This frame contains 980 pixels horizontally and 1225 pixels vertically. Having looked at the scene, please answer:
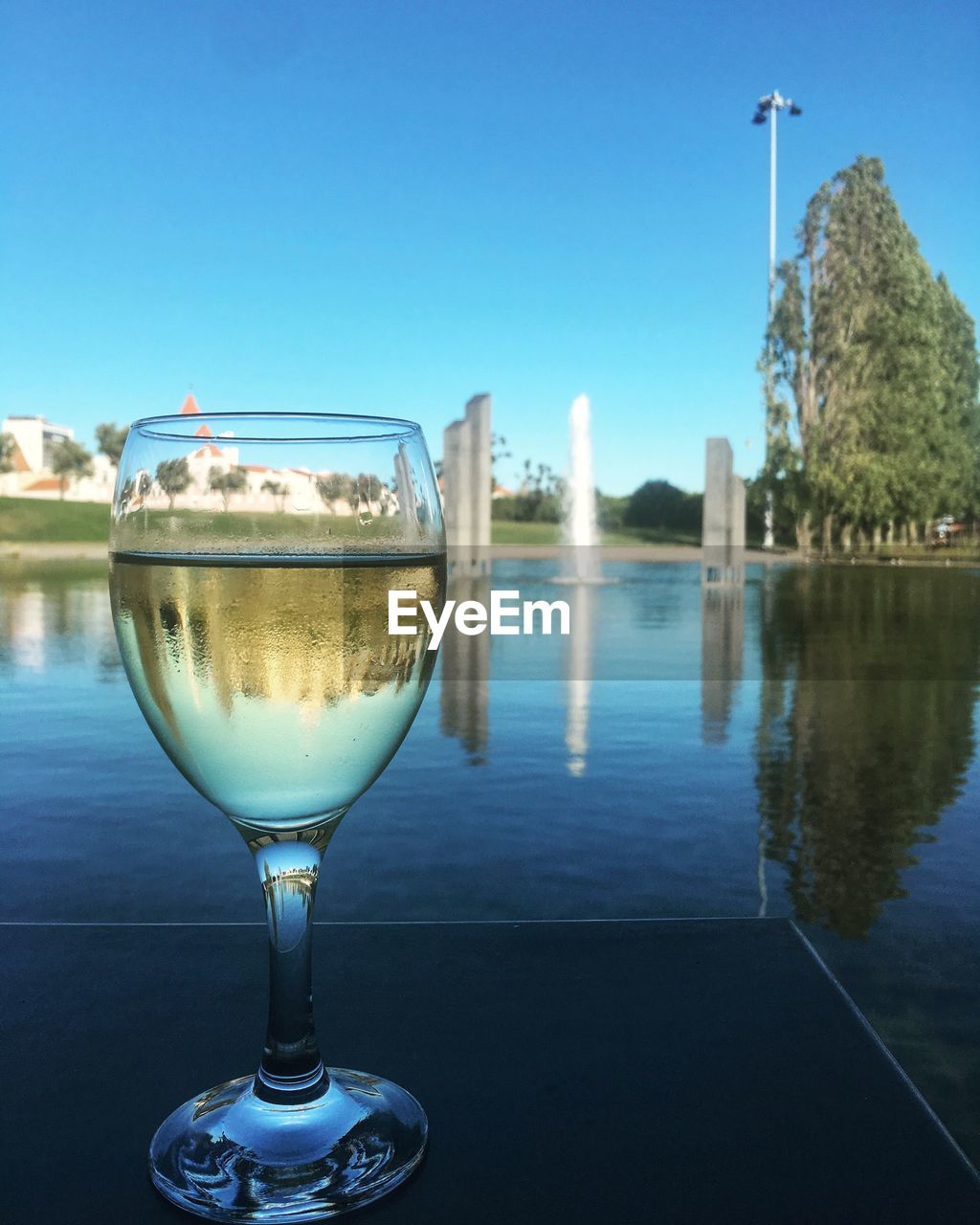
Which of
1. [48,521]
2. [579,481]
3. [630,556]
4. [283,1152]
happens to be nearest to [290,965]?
[283,1152]

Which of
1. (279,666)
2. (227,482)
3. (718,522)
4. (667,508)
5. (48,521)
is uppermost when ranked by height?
(667,508)

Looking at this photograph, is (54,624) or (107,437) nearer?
(54,624)

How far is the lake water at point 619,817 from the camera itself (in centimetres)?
360

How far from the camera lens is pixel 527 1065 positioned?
2.38ft

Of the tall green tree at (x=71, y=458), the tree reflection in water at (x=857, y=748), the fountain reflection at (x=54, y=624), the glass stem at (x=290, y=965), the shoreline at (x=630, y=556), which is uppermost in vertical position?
the tall green tree at (x=71, y=458)

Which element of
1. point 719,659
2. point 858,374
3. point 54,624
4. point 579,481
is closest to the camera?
point 719,659

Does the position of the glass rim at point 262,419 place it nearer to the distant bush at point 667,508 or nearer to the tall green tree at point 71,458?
the distant bush at point 667,508

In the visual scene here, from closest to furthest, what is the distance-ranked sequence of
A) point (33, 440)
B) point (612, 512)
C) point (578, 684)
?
A: point (578, 684) < point (612, 512) < point (33, 440)

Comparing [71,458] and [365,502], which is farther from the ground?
[71,458]

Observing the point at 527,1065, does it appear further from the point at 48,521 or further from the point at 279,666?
the point at 48,521

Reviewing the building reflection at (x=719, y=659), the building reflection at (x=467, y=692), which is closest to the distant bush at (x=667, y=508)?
the building reflection at (x=719, y=659)

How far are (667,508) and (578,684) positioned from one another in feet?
168

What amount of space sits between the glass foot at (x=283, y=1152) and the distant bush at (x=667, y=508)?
5836cm

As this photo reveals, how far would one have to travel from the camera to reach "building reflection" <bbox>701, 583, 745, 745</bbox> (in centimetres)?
716
